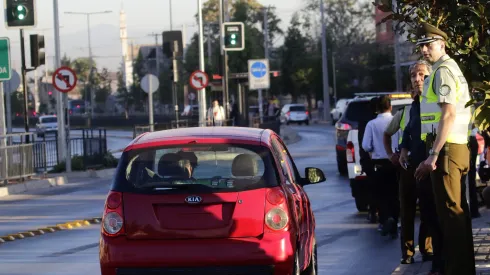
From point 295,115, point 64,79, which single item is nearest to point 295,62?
point 295,115

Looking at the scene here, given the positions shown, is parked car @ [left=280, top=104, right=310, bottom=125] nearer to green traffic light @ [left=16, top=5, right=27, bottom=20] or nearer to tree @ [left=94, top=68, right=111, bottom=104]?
green traffic light @ [left=16, top=5, right=27, bottom=20]

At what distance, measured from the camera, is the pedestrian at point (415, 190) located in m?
9.22

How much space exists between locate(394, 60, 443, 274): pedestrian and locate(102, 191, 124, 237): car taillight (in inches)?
101

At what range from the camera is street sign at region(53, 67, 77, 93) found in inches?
1136

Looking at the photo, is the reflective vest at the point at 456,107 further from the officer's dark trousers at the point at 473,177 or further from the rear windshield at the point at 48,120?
the rear windshield at the point at 48,120

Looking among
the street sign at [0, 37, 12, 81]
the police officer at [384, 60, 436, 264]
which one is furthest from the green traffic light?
the police officer at [384, 60, 436, 264]

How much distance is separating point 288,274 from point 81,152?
2291cm

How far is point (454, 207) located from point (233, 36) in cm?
3013

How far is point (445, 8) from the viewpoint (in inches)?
353

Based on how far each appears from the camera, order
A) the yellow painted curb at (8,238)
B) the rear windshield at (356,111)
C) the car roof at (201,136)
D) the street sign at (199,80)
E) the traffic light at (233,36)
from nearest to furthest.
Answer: the car roof at (201,136) → the yellow painted curb at (8,238) → the rear windshield at (356,111) → the traffic light at (233,36) → the street sign at (199,80)

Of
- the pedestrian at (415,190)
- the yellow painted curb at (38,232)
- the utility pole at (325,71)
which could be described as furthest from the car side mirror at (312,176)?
the utility pole at (325,71)

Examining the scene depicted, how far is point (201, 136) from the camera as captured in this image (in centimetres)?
841

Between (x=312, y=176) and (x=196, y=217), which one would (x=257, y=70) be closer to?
(x=312, y=176)

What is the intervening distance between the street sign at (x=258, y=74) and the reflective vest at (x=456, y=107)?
33048 millimetres
